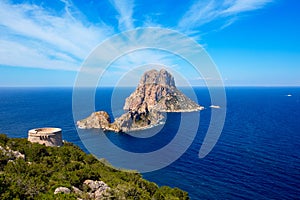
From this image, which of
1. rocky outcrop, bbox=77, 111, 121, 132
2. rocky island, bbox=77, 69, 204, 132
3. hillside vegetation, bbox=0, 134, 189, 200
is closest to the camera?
hillside vegetation, bbox=0, 134, 189, 200

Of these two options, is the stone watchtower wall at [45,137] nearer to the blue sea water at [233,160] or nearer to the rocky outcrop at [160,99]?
the blue sea water at [233,160]

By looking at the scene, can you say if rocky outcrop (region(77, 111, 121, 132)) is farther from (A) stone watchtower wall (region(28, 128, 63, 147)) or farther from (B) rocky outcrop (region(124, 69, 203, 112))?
(A) stone watchtower wall (region(28, 128, 63, 147))

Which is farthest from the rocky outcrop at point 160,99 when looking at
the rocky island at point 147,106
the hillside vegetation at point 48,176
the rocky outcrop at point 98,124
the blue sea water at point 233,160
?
the hillside vegetation at point 48,176

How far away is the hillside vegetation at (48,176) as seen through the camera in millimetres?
14812

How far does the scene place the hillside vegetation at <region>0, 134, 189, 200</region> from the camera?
583 inches

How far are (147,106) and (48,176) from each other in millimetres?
93075

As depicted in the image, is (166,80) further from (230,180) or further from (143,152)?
(230,180)

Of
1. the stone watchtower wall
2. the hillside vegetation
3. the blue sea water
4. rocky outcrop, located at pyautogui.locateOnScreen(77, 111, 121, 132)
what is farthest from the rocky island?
the hillside vegetation

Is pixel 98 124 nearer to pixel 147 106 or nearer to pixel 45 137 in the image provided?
pixel 147 106

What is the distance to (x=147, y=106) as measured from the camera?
112125mm

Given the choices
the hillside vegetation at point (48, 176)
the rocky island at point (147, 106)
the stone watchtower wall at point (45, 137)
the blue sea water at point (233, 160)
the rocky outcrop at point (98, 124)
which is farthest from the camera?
the rocky island at point (147, 106)

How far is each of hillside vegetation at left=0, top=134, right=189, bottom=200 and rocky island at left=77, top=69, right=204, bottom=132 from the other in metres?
58.0

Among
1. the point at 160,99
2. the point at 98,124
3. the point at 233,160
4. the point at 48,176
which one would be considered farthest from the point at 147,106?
the point at 48,176

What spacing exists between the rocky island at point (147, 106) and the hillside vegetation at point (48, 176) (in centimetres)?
5802
